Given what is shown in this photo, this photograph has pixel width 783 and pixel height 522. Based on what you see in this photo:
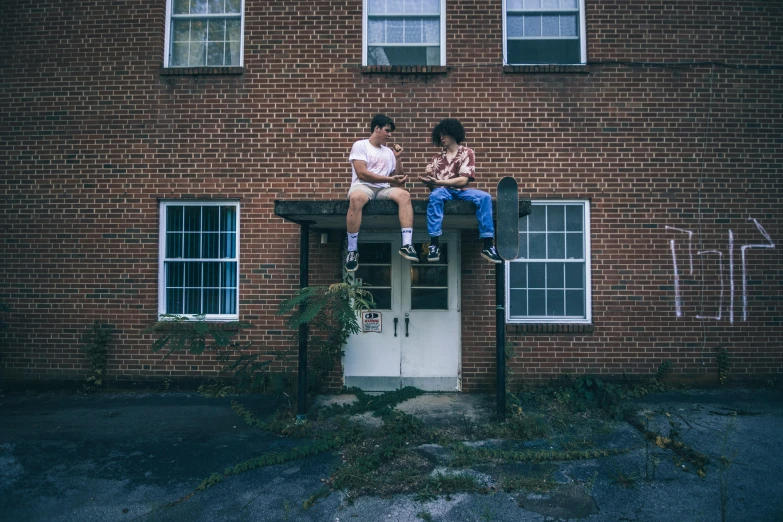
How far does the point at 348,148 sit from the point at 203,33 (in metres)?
3.00

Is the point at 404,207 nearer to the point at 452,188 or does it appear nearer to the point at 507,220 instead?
the point at 452,188

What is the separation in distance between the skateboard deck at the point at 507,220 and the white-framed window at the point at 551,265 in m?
2.06

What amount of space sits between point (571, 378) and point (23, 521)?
246 inches

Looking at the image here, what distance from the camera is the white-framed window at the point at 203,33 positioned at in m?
7.20

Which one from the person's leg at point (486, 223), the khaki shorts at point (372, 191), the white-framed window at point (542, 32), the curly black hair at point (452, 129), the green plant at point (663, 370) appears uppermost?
the white-framed window at point (542, 32)

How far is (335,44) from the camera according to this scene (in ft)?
22.9

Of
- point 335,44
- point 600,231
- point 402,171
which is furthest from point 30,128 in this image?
point 600,231

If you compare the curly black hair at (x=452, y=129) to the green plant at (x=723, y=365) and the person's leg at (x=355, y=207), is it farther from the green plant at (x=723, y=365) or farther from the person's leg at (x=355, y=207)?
the green plant at (x=723, y=365)

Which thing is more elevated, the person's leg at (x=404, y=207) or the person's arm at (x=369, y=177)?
the person's arm at (x=369, y=177)

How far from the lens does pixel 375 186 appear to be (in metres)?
5.42

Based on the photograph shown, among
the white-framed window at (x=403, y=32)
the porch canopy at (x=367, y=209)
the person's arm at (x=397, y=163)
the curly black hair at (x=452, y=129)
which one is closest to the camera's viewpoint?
the porch canopy at (x=367, y=209)

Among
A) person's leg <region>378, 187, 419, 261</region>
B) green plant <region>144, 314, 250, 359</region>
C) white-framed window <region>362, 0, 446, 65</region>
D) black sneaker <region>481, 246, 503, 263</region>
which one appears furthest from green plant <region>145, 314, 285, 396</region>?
white-framed window <region>362, 0, 446, 65</region>

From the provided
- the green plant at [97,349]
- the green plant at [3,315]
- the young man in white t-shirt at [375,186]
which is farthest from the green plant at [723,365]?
the green plant at [3,315]

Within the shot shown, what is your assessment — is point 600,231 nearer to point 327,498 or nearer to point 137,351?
point 327,498
